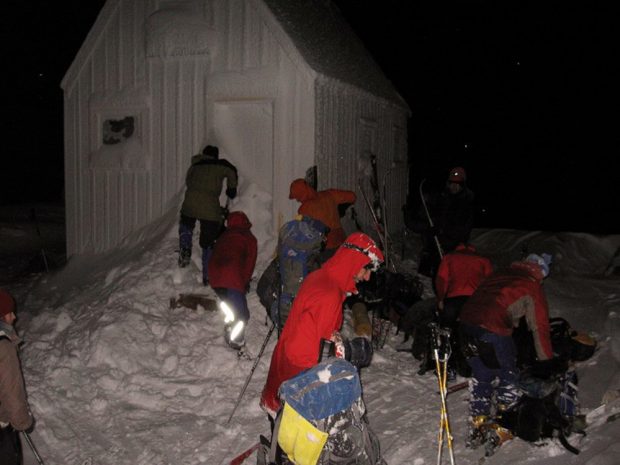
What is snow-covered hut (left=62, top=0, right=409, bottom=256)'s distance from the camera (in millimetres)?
9969

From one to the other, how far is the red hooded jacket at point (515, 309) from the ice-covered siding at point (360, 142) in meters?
3.80

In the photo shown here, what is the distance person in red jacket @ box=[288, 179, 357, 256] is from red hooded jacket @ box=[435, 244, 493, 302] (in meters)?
1.63

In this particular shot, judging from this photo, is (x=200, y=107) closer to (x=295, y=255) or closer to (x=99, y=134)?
(x=99, y=134)

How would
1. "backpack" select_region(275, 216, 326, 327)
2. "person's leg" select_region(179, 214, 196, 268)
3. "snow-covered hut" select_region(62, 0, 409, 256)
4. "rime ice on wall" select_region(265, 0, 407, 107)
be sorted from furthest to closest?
"rime ice on wall" select_region(265, 0, 407, 107) → "snow-covered hut" select_region(62, 0, 409, 256) → "person's leg" select_region(179, 214, 196, 268) → "backpack" select_region(275, 216, 326, 327)

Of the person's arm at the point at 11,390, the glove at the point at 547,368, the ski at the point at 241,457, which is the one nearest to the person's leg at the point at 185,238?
the ski at the point at 241,457

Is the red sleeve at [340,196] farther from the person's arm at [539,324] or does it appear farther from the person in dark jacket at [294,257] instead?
the person's arm at [539,324]

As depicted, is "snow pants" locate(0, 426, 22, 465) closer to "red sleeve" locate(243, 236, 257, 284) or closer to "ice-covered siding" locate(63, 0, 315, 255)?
"red sleeve" locate(243, 236, 257, 284)

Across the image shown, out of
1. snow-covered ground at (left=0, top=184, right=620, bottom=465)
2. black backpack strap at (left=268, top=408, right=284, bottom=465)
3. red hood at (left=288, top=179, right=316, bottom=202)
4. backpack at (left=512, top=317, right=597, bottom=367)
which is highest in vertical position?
red hood at (left=288, top=179, right=316, bottom=202)

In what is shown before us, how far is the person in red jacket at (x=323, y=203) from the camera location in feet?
24.8

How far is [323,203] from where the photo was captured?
7699 millimetres

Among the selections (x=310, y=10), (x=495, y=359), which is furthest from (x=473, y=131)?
(x=495, y=359)

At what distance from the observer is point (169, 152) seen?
11.0 meters

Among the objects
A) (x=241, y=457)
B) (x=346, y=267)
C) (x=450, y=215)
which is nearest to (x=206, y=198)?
(x=450, y=215)

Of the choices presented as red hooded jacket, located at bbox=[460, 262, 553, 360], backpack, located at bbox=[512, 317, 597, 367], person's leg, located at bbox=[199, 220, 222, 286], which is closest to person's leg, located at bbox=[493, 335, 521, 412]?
red hooded jacket, located at bbox=[460, 262, 553, 360]
